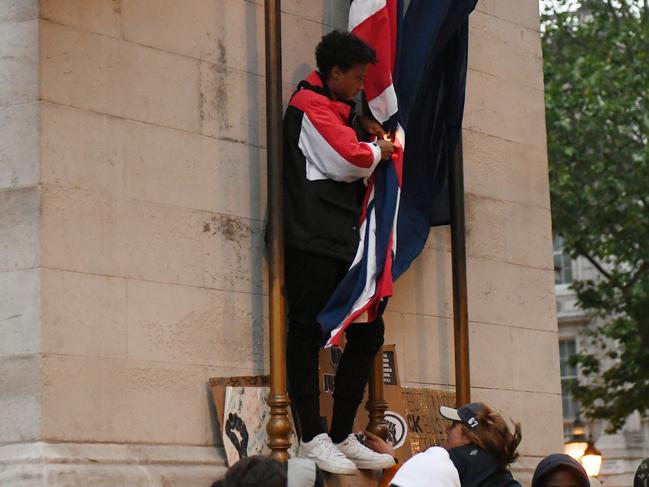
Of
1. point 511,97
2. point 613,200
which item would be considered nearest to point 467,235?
point 511,97

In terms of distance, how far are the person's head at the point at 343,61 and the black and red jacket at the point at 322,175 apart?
126mm

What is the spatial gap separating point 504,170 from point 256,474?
20.1 ft

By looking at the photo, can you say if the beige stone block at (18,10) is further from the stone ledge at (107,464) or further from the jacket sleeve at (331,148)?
the stone ledge at (107,464)

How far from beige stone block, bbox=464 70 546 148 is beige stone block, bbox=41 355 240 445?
2.94 m

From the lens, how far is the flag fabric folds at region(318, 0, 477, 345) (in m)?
8.64

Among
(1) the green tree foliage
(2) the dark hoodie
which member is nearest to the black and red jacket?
(2) the dark hoodie

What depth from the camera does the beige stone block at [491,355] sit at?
10039 millimetres

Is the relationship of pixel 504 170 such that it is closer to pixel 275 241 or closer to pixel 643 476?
pixel 275 241

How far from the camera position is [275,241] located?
8492 millimetres

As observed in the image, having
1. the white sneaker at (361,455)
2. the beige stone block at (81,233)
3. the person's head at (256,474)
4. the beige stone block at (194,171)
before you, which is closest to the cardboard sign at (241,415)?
the white sneaker at (361,455)

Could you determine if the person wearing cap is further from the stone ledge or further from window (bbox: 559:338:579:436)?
window (bbox: 559:338:579:436)

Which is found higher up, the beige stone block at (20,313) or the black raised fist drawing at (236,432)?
the beige stone block at (20,313)

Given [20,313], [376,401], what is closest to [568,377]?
[376,401]

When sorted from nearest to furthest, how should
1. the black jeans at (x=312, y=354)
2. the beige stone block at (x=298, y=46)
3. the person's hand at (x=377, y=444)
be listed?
the black jeans at (x=312, y=354)
the person's hand at (x=377, y=444)
the beige stone block at (x=298, y=46)
